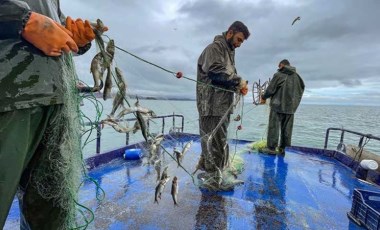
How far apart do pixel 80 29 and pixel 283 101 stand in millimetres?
5822

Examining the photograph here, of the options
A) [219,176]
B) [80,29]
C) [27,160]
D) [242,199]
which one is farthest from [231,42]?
[27,160]

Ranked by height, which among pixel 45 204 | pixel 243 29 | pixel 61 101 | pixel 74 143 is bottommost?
pixel 45 204

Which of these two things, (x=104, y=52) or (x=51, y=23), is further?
(x=104, y=52)

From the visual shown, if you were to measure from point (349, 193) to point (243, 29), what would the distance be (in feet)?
11.2

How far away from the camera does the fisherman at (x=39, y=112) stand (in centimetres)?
134

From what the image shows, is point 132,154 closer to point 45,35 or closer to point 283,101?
point 283,101

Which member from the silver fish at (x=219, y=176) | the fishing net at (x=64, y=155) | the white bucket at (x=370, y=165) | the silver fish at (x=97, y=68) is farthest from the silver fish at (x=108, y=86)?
the white bucket at (x=370, y=165)

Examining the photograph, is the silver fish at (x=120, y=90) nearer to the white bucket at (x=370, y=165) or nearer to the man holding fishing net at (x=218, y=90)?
the man holding fishing net at (x=218, y=90)

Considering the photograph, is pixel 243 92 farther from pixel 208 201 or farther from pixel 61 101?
pixel 61 101

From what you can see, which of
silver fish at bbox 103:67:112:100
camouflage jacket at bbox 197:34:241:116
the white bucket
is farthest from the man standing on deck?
the white bucket

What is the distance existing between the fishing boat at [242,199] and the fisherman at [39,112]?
3.21 feet

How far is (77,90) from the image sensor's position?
6.21 ft

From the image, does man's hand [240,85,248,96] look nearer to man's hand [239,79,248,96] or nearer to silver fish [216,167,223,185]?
man's hand [239,79,248,96]

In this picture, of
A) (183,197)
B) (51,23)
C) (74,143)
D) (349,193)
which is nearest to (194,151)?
(183,197)
